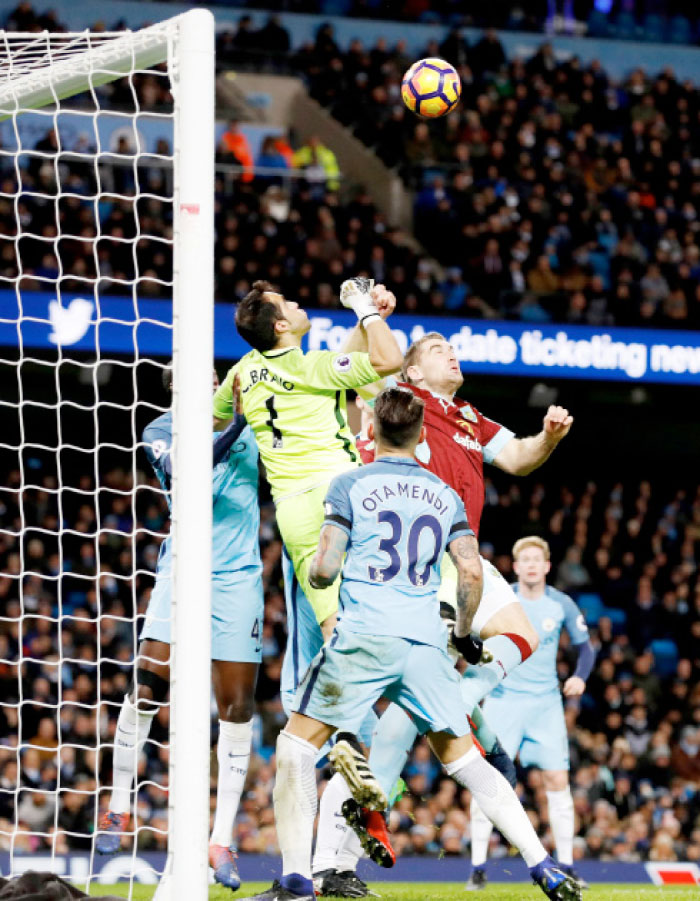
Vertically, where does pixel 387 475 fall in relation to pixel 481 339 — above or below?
below

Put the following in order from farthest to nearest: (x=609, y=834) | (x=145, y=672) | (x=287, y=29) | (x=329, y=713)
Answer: (x=287, y=29), (x=609, y=834), (x=145, y=672), (x=329, y=713)

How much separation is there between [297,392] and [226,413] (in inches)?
19.8

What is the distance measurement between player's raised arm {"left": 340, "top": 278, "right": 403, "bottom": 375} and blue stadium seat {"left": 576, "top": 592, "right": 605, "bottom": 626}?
10055mm

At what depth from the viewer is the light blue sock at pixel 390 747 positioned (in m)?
6.22

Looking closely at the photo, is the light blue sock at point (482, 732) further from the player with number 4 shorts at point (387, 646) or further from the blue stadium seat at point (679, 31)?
the blue stadium seat at point (679, 31)

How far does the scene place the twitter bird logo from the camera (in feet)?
43.3

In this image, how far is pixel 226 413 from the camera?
6.81m

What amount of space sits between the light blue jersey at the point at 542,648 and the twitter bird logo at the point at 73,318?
215 inches

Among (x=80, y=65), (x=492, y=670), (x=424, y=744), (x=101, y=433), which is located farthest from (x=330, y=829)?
(x=101, y=433)

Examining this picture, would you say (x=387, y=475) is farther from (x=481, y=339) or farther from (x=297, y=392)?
(x=481, y=339)

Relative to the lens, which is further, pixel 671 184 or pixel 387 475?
pixel 671 184

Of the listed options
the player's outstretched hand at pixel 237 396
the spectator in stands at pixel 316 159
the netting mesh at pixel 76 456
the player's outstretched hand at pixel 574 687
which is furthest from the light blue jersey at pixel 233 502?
the spectator in stands at pixel 316 159

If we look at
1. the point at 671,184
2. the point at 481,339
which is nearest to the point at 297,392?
the point at 481,339

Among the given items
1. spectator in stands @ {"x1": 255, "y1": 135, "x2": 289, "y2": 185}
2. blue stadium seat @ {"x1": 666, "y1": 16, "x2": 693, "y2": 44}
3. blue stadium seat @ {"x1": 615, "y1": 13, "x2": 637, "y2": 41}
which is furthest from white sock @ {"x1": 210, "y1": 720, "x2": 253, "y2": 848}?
blue stadium seat @ {"x1": 666, "y1": 16, "x2": 693, "y2": 44}
